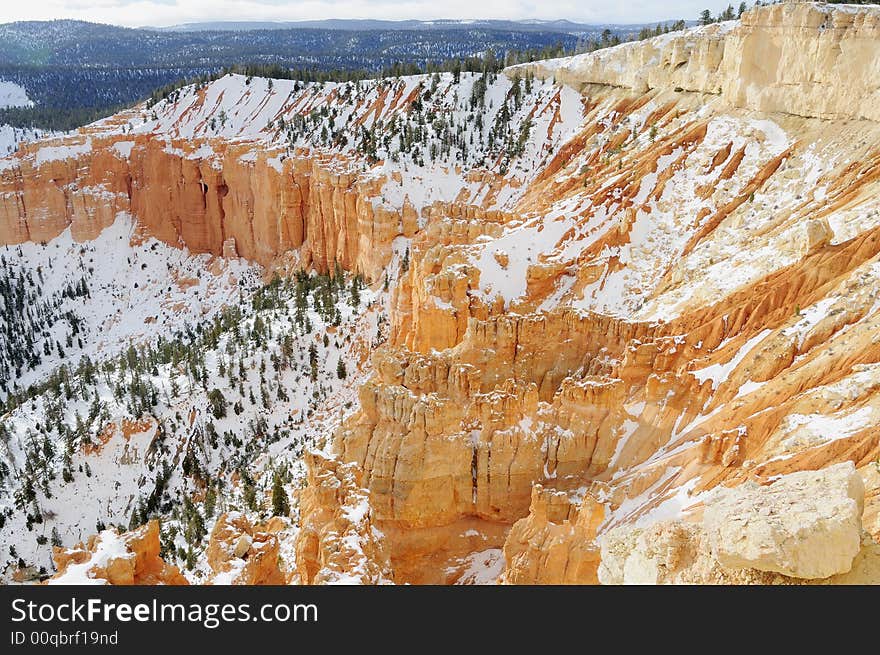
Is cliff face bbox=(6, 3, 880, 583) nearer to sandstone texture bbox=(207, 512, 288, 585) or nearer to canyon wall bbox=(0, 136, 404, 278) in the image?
sandstone texture bbox=(207, 512, 288, 585)

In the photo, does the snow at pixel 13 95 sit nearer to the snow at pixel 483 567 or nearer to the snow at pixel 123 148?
the snow at pixel 123 148

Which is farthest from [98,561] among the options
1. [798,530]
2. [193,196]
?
[193,196]

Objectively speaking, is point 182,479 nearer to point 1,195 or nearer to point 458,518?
point 458,518

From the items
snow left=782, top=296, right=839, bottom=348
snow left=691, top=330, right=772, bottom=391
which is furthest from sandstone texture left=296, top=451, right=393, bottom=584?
snow left=782, top=296, right=839, bottom=348

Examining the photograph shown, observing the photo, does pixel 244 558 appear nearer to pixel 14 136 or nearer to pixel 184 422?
pixel 184 422

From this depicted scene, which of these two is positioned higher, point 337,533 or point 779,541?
point 779,541

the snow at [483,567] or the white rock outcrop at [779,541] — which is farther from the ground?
the white rock outcrop at [779,541]

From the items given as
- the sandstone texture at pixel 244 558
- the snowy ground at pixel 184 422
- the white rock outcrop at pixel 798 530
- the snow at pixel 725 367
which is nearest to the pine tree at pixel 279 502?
the snowy ground at pixel 184 422

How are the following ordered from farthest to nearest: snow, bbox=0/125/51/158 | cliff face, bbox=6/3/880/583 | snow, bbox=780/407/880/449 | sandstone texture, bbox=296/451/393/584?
snow, bbox=0/125/51/158, cliff face, bbox=6/3/880/583, sandstone texture, bbox=296/451/393/584, snow, bbox=780/407/880/449
